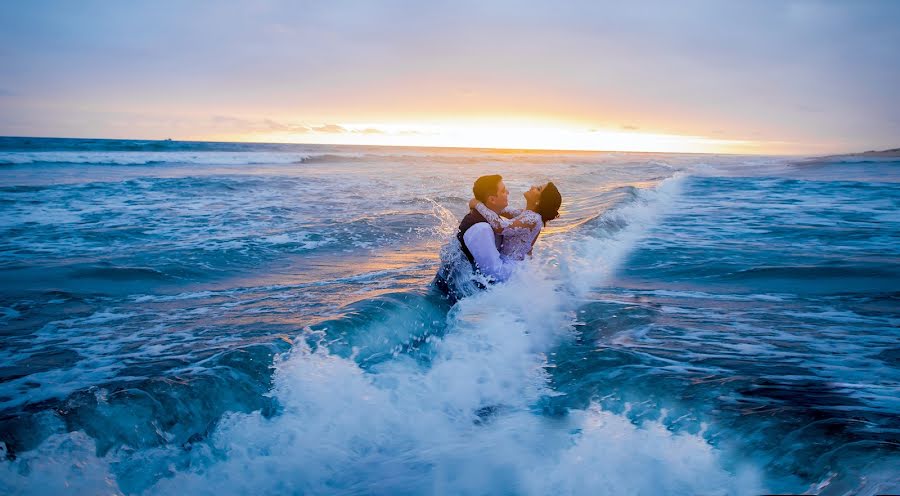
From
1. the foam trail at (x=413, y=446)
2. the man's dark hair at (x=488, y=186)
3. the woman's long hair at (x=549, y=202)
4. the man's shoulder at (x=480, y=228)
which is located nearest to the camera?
the foam trail at (x=413, y=446)

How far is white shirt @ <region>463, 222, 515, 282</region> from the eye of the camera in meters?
6.16

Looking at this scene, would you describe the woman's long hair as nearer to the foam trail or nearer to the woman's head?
the woman's head

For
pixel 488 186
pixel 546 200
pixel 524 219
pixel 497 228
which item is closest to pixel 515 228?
pixel 524 219

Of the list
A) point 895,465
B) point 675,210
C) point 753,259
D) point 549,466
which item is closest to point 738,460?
point 895,465

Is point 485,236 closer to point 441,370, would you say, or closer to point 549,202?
point 549,202

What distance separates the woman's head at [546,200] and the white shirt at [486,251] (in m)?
0.70

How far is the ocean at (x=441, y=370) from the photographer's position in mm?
3395

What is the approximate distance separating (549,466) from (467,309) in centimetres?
304

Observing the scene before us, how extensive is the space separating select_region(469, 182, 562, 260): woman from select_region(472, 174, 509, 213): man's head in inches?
4.2

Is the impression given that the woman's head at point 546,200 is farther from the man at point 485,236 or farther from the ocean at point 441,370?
the ocean at point 441,370

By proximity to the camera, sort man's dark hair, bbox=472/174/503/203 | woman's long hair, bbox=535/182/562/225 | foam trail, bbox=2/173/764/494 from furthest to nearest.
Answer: woman's long hair, bbox=535/182/562/225
man's dark hair, bbox=472/174/503/203
foam trail, bbox=2/173/764/494

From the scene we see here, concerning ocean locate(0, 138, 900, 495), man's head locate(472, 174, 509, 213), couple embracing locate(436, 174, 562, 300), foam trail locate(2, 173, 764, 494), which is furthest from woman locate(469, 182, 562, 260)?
foam trail locate(2, 173, 764, 494)

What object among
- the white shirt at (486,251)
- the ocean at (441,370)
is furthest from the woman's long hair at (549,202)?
the ocean at (441,370)

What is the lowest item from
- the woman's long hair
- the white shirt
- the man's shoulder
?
the white shirt
